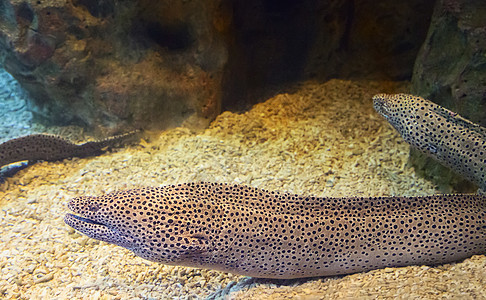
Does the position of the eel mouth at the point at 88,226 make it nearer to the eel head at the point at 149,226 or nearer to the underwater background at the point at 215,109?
the eel head at the point at 149,226

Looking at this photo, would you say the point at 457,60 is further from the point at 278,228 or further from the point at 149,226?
the point at 149,226

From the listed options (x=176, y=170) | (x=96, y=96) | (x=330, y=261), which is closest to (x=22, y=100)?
(x=96, y=96)

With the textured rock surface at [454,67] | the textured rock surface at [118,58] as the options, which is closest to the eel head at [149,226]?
the textured rock surface at [118,58]

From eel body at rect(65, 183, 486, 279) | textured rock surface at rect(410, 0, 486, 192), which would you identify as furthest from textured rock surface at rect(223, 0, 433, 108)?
eel body at rect(65, 183, 486, 279)

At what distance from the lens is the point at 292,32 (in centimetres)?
533

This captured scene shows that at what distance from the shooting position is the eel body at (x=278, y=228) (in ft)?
7.68

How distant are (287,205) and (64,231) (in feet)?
7.09

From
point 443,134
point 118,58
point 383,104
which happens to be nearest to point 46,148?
point 118,58

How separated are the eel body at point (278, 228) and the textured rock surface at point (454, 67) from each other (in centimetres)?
88

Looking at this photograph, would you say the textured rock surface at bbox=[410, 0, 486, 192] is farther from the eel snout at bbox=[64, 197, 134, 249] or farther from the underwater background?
the eel snout at bbox=[64, 197, 134, 249]

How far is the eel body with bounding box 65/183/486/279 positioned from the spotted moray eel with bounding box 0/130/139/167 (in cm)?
199

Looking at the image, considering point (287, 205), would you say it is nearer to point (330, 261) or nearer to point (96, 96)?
point (330, 261)

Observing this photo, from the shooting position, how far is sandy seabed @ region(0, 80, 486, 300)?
259cm

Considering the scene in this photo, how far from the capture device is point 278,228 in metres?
2.49
